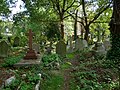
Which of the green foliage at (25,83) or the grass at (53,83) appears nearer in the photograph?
the green foliage at (25,83)

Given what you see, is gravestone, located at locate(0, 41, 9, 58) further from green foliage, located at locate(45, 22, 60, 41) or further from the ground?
green foliage, located at locate(45, 22, 60, 41)

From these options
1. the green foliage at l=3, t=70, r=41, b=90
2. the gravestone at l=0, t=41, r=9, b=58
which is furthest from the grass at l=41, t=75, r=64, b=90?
the gravestone at l=0, t=41, r=9, b=58

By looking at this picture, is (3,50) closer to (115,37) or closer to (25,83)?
(115,37)

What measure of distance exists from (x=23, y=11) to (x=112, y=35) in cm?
986

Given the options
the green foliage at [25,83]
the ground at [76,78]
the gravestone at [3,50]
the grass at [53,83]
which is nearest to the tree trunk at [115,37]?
the ground at [76,78]

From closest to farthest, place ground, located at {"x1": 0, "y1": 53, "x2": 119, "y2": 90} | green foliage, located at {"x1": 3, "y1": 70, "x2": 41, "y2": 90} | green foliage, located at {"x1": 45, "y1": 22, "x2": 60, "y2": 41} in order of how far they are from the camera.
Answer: green foliage, located at {"x1": 3, "y1": 70, "x2": 41, "y2": 90}
ground, located at {"x1": 0, "y1": 53, "x2": 119, "y2": 90}
green foliage, located at {"x1": 45, "y1": 22, "x2": 60, "y2": 41}

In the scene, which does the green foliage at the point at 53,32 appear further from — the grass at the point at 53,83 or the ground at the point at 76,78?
the grass at the point at 53,83

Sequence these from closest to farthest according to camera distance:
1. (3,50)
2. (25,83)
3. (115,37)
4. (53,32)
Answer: (25,83), (115,37), (3,50), (53,32)

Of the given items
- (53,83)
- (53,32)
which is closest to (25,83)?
(53,83)

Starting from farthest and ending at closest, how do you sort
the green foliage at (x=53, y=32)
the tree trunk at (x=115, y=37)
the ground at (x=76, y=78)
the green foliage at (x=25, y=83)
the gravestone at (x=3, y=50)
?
the green foliage at (x=53, y=32) < the gravestone at (x=3, y=50) < the tree trunk at (x=115, y=37) < the ground at (x=76, y=78) < the green foliage at (x=25, y=83)

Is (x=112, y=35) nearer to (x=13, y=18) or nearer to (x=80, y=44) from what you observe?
(x=80, y=44)

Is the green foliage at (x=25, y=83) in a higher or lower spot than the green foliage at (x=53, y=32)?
lower

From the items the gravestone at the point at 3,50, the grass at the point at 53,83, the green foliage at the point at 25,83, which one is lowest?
the grass at the point at 53,83

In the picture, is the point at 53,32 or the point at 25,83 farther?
the point at 53,32
